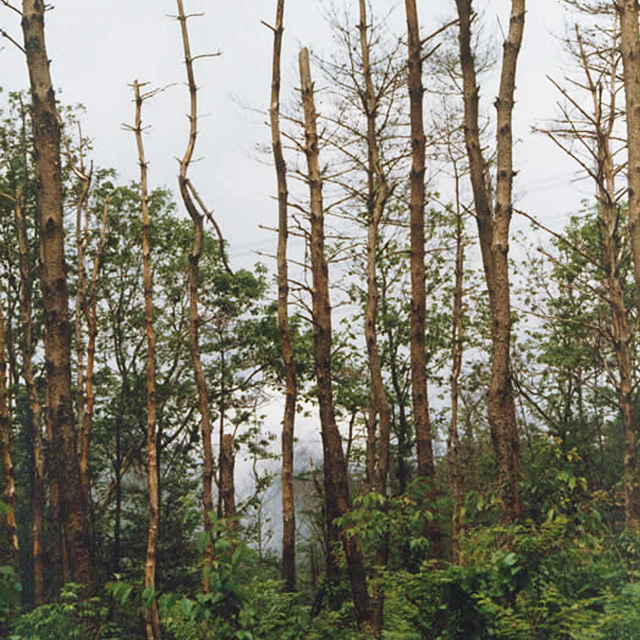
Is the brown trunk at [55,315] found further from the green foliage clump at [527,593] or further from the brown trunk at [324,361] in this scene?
the green foliage clump at [527,593]

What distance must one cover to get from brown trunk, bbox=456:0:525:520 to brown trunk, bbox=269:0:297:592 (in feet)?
9.35

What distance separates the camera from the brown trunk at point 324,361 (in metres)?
8.27

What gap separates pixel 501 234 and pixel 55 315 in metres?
4.81

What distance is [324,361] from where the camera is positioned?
1127cm

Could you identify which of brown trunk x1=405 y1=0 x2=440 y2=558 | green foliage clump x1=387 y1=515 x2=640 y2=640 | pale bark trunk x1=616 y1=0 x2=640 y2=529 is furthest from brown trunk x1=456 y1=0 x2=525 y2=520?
green foliage clump x1=387 y1=515 x2=640 y2=640

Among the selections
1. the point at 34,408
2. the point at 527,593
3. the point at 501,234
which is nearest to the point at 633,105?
the point at 501,234

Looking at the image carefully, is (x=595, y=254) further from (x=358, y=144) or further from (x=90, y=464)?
(x=90, y=464)

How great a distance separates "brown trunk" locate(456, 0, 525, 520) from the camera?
7879mm

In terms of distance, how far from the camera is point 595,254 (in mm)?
21781

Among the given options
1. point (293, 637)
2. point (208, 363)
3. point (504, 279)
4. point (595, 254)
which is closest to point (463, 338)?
point (595, 254)

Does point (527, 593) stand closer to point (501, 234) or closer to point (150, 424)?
point (501, 234)

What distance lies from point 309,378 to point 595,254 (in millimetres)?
8616

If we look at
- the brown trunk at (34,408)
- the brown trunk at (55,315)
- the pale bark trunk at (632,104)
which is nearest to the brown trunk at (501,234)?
the pale bark trunk at (632,104)

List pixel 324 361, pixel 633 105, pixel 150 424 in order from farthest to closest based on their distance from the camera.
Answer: pixel 150 424 < pixel 324 361 < pixel 633 105
